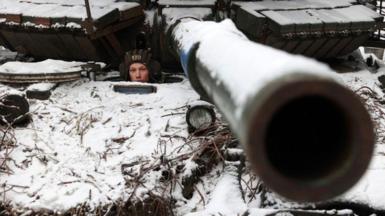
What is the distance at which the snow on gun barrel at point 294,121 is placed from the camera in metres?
1.39

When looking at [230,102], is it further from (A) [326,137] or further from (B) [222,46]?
(B) [222,46]

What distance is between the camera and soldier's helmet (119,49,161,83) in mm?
5844

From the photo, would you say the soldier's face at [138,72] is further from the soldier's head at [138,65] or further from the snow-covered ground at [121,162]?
the snow-covered ground at [121,162]

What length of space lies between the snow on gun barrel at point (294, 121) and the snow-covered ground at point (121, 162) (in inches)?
79.2

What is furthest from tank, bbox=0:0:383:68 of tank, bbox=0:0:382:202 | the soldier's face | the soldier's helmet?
tank, bbox=0:0:382:202

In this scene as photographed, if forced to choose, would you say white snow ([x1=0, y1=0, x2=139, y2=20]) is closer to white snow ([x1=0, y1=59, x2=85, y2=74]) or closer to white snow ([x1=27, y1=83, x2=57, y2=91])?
white snow ([x1=0, y1=59, x2=85, y2=74])

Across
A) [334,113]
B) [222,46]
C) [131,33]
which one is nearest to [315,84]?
[334,113]

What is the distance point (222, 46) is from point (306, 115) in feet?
1.84

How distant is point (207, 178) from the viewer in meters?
4.49

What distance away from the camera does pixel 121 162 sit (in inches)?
180

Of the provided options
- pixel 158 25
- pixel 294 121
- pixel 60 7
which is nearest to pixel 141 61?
pixel 158 25

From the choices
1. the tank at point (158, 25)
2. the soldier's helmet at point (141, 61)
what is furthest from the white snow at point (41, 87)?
the soldier's helmet at point (141, 61)

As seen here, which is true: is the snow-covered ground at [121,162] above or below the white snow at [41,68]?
below

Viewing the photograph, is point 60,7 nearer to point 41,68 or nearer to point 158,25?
point 41,68
